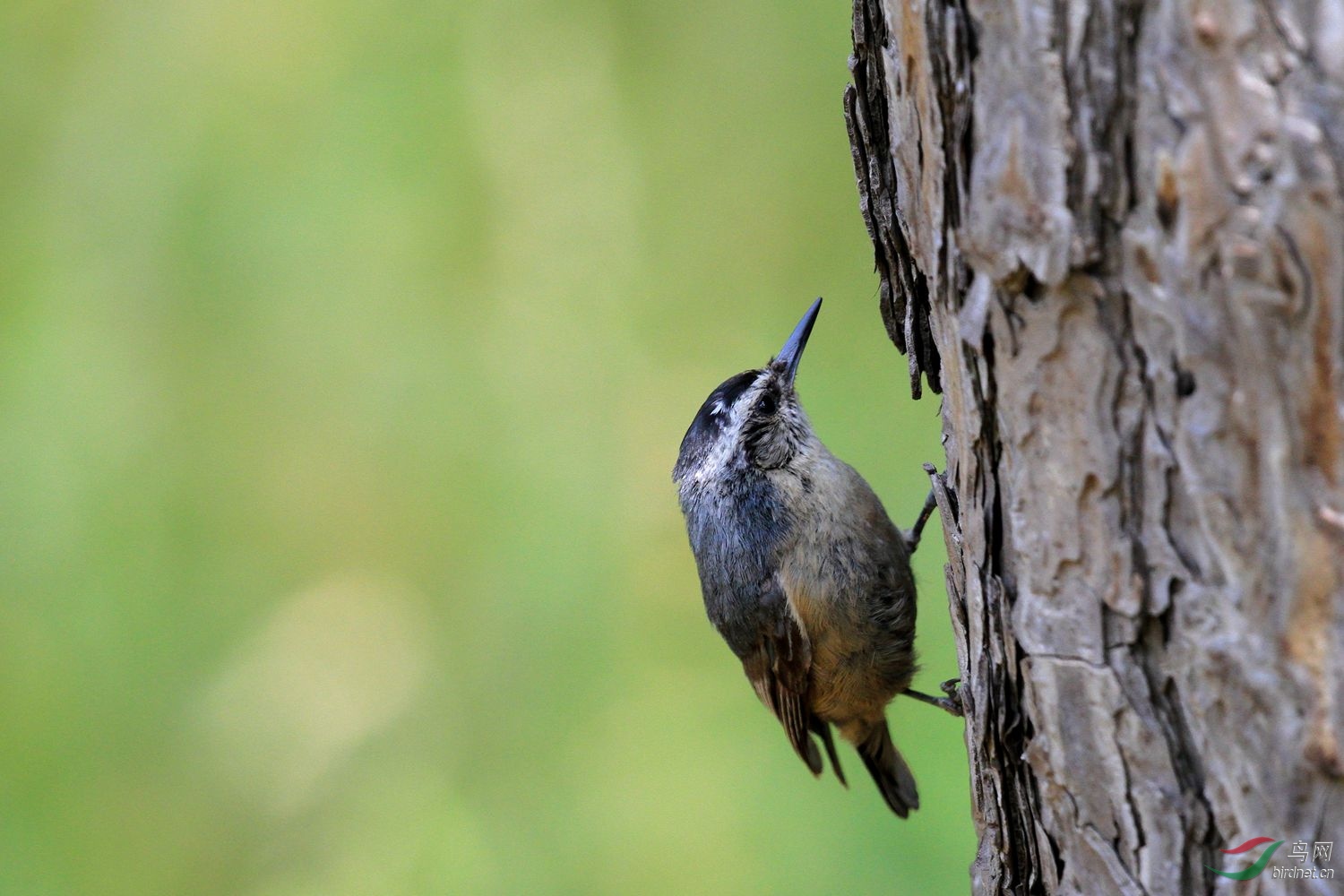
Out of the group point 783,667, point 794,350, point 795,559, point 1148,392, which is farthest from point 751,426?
point 1148,392

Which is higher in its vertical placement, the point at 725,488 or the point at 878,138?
the point at 878,138

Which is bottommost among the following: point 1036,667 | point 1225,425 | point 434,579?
point 434,579

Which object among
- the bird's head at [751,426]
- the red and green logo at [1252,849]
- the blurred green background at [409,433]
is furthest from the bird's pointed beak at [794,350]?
the red and green logo at [1252,849]

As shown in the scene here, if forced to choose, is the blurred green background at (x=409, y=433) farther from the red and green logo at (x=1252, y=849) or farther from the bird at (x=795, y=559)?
the red and green logo at (x=1252, y=849)

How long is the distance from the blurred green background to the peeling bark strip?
2874mm

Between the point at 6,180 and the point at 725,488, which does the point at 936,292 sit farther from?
the point at 6,180

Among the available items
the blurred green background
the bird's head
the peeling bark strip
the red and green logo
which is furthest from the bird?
the red and green logo

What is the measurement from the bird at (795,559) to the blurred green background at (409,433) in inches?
44.0

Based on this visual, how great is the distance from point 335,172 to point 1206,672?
4608mm

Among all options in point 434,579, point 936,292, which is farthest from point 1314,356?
point 434,579

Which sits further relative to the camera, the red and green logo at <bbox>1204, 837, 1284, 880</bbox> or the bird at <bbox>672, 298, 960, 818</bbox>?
the bird at <bbox>672, 298, 960, 818</bbox>

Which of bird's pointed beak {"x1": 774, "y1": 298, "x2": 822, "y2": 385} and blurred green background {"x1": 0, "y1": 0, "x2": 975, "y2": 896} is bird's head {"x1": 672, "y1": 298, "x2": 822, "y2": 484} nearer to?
bird's pointed beak {"x1": 774, "y1": 298, "x2": 822, "y2": 385}

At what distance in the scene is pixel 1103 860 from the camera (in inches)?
69.2

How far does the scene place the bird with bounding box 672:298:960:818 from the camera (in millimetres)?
3369
